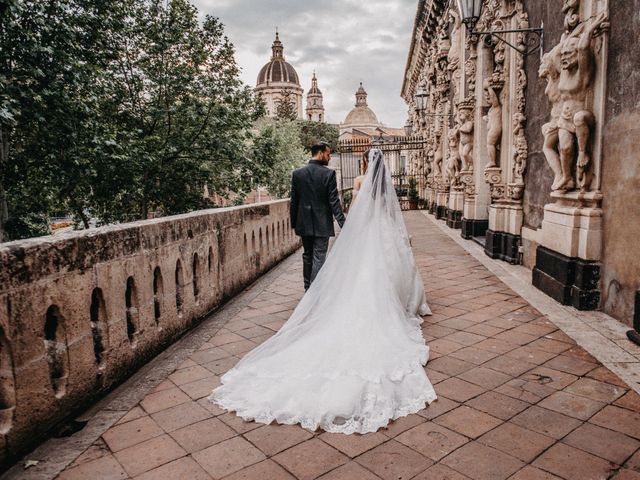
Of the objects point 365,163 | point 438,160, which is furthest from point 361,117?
point 365,163

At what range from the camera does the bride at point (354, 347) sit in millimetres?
2902

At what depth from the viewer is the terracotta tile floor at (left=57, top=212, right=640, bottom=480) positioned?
7.77 feet

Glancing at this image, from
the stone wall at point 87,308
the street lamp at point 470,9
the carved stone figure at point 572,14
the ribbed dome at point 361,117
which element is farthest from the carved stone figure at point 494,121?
the ribbed dome at point 361,117

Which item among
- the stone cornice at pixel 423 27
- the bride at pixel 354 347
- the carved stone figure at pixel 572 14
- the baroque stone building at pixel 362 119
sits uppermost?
the baroque stone building at pixel 362 119

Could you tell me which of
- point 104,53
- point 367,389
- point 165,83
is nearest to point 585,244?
point 367,389

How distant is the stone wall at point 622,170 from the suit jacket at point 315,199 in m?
2.83

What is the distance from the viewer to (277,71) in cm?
10106

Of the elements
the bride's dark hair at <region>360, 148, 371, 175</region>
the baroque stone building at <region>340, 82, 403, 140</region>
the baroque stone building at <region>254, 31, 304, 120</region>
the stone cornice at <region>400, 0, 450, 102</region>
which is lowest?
the bride's dark hair at <region>360, 148, 371, 175</region>

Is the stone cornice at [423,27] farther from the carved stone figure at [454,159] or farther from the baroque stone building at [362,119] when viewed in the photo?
the baroque stone building at [362,119]

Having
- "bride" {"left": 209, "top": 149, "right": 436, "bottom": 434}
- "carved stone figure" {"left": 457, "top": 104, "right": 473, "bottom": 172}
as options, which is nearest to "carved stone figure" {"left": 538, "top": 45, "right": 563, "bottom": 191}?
"bride" {"left": 209, "top": 149, "right": 436, "bottom": 434}

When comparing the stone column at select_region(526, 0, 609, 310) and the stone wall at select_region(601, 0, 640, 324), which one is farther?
the stone column at select_region(526, 0, 609, 310)

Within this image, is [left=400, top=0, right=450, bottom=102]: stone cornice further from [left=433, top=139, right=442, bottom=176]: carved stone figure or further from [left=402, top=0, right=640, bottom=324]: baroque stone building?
[left=402, top=0, right=640, bottom=324]: baroque stone building

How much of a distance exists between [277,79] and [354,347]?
104 m

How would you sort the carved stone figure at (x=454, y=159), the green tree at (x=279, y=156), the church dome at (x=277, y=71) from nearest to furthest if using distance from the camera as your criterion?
the carved stone figure at (x=454, y=159) < the green tree at (x=279, y=156) < the church dome at (x=277, y=71)
